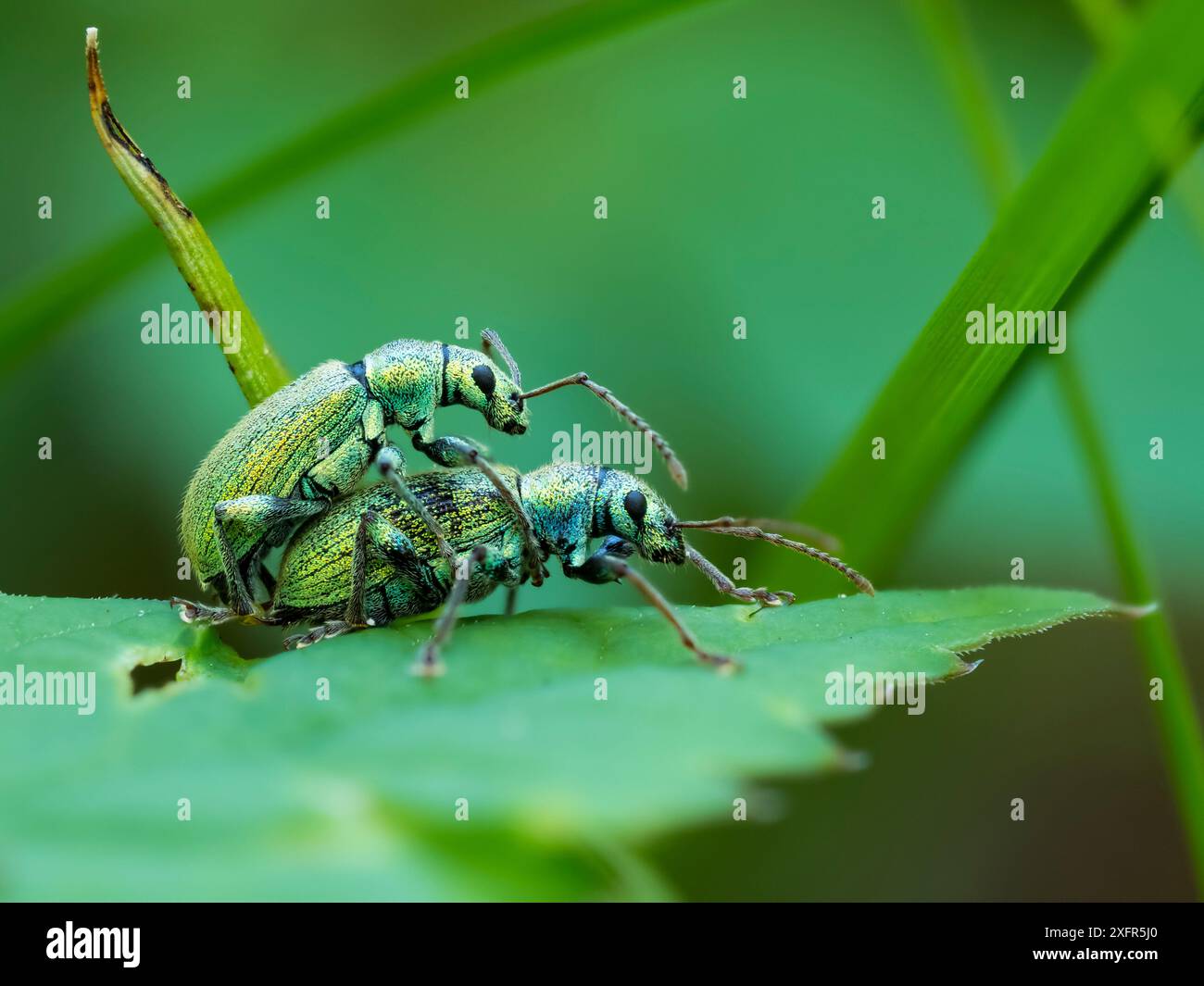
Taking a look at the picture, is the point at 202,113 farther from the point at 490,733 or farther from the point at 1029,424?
the point at 490,733

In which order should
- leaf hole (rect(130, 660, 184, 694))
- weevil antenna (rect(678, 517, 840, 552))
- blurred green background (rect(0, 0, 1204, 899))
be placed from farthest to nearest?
blurred green background (rect(0, 0, 1204, 899))
weevil antenna (rect(678, 517, 840, 552))
leaf hole (rect(130, 660, 184, 694))

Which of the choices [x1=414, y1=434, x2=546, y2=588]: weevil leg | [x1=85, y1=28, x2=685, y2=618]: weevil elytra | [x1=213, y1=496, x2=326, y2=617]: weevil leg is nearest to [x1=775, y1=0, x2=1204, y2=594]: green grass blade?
[x1=85, y1=28, x2=685, y2=618]: weevil elytra

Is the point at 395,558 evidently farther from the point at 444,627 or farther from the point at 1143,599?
the point at 1143,599

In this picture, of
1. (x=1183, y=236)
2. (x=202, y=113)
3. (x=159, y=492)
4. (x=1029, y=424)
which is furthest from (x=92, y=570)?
(x=1183, y=236)

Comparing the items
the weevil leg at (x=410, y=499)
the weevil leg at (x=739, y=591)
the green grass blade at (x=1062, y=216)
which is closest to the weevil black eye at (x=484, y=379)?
the weevil leg at (x=410, y=499)

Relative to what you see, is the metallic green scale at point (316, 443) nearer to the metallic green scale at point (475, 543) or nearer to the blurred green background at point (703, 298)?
the metallic green scale at point (475, 543)

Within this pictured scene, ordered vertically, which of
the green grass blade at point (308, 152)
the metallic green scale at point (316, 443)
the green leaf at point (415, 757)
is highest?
the green grass blade at point (308, 152)

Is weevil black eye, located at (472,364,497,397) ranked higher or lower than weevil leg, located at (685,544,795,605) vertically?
higher

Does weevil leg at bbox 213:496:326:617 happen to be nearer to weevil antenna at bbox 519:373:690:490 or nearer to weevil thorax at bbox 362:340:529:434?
weevil thorax at bbox 362:340:529:434
